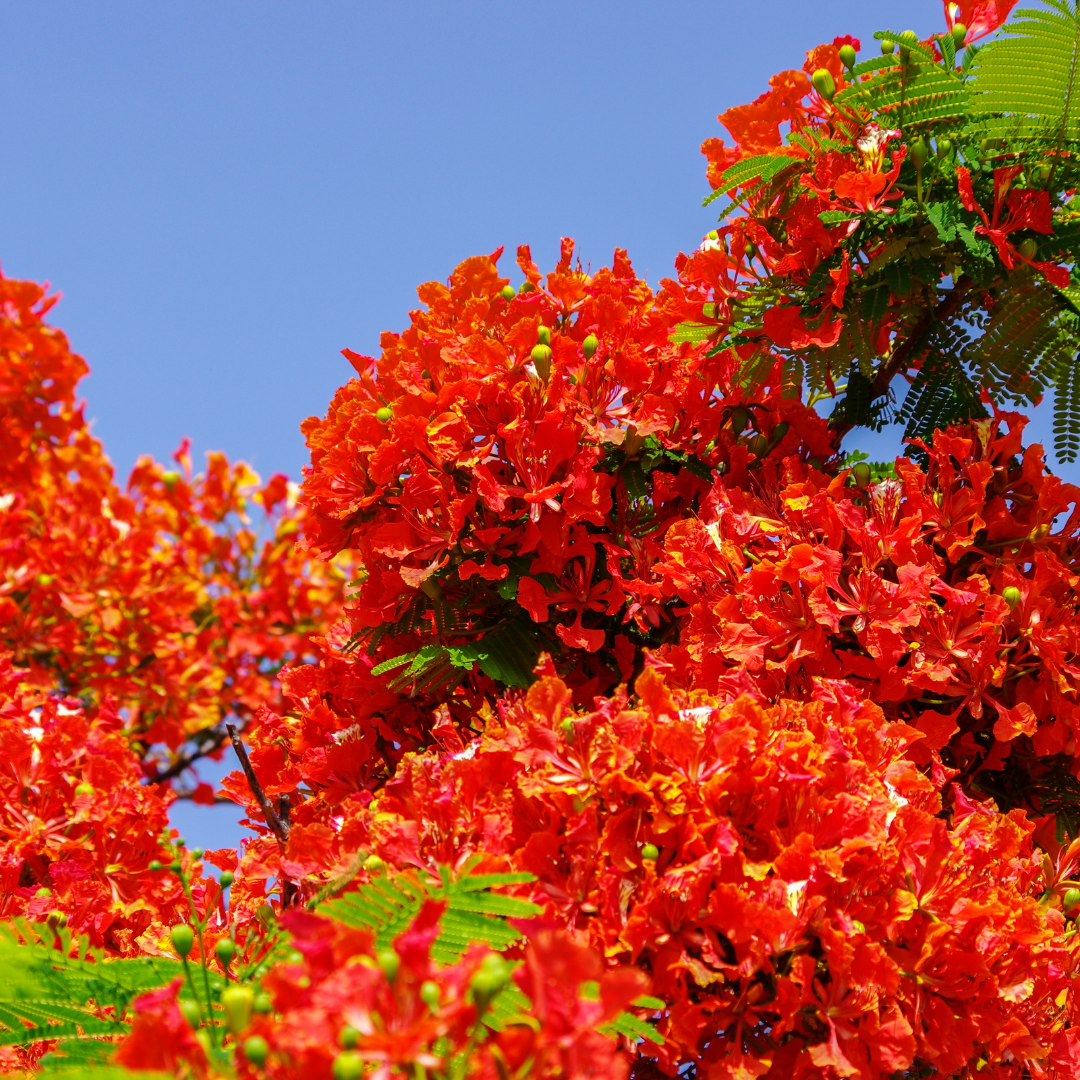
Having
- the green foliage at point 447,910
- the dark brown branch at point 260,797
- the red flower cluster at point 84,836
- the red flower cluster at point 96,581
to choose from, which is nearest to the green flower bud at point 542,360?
the dark brown branch at point 260,797

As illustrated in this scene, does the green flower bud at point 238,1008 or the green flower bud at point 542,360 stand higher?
the green flower bud at point 542,360

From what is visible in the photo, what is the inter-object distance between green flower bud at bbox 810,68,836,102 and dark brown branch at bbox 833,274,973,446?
0.63 m

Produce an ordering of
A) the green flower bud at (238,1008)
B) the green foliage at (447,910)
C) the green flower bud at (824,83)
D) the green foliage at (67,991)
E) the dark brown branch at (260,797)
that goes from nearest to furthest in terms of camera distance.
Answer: the green flower bud at (238,1008) < the green foliage at (447,910) < the green foliage at (67,991) < the dark brown branch at (260,797) < the green flower bud at (824,83)

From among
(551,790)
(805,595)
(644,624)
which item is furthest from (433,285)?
(551,790)

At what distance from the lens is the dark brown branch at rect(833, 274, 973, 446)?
3.15 meters

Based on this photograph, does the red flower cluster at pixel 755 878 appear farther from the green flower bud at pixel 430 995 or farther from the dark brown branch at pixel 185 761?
the dark brown branch at pixel 185 761

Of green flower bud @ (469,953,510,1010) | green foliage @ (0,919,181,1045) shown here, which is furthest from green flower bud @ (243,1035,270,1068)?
green foliage @ (0,919,181,1045)

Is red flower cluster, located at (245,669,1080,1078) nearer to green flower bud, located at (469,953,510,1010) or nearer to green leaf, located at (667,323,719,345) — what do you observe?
green flower bud, located at (469,953,510,1010)

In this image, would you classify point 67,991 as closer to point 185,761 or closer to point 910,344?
point 910,344

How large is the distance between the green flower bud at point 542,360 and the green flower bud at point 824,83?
3.35 feet

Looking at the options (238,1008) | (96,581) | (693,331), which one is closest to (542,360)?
(693,331)

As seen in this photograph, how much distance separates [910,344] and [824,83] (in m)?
0.81

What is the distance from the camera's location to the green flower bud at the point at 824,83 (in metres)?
2.92

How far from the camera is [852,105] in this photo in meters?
2.93
